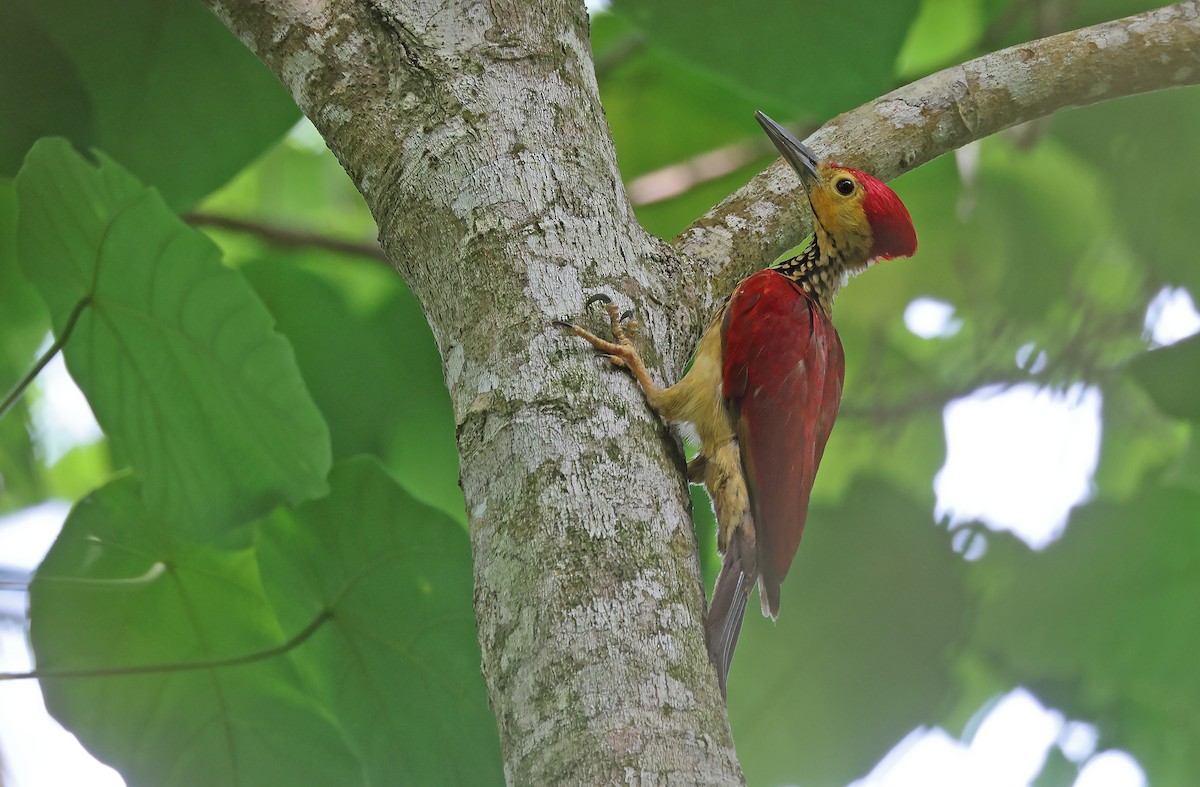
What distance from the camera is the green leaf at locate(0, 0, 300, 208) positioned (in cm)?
204

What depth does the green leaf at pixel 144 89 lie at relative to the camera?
2.04 metres

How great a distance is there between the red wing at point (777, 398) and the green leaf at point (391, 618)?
588 millimetres

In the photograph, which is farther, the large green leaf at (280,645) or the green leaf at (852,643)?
the green leaf at (852,643)

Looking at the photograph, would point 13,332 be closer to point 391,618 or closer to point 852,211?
point 391,618

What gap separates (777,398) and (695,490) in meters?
0.54

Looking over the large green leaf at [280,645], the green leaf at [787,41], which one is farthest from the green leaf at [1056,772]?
the green leaf at [787,41]

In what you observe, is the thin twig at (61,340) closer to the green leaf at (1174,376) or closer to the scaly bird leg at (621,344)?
the scaly bird leg at (621,344)

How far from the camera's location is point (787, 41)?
210 centimetres

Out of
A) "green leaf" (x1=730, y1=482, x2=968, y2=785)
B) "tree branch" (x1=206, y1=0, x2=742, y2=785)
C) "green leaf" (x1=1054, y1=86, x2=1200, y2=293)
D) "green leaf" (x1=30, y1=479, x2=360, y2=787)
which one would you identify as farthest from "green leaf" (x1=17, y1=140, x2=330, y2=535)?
"green leaf" (x1=1054, y1=86, x2=1200, y2=293)

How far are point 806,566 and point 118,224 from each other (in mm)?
1835

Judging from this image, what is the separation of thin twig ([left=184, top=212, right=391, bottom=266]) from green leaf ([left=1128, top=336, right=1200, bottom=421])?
6.08 ft

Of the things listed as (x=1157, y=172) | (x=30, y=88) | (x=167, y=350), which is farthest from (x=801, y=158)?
(x=30, y=88)

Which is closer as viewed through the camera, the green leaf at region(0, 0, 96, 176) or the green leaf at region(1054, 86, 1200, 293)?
the green leaf at region(0, 0, 96, 176)

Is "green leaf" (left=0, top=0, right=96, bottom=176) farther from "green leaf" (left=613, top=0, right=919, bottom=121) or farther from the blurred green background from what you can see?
"green leaf" (left=613, top=0, right=919, bottom=121)
